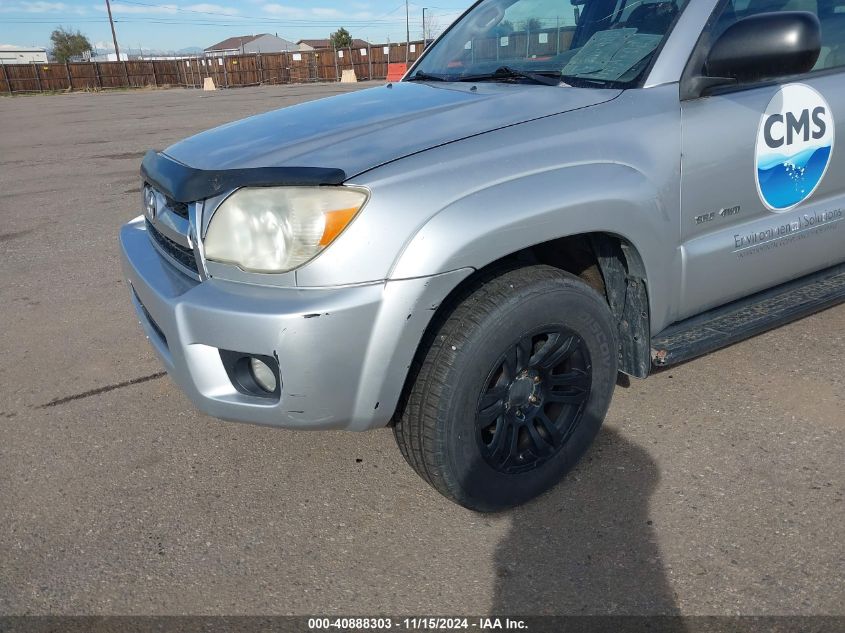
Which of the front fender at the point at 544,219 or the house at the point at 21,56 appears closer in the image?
the front fender at the point at 544,219

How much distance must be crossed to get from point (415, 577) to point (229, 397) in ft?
2.49

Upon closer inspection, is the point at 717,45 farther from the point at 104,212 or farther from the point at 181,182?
the point at 104,212

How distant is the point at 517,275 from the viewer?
2049mm

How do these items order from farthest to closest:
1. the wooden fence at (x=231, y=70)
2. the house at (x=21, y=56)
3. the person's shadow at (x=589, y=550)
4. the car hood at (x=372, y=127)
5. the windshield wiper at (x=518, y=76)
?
the house at (x=21, y=56)
the wooden fence at (x=231, y=70)
the windshield wiper at (x=518, y=76)
the car hood at (x=372, y=127)
the person's shadow at (x=589, y=550)

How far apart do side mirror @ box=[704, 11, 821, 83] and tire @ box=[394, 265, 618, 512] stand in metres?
0.88

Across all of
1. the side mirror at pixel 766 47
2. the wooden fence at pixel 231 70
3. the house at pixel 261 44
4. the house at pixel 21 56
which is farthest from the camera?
the house at pixel 261 44

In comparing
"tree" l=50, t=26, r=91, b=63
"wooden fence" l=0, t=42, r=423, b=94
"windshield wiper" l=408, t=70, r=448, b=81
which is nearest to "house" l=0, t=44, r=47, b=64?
"tree" l=50, t=26, r=91, b=63

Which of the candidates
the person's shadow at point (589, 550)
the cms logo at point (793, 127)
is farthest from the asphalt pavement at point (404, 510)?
the cms logo at point (793, 127)

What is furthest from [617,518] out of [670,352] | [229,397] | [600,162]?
[229,397]

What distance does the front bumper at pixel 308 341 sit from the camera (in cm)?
176

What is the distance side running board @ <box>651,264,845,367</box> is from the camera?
7.89 ft

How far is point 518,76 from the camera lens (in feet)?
8.77

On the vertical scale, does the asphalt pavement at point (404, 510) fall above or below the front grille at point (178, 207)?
below

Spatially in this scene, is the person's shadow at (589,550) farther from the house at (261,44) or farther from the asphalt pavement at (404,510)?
the house at (261,44)
